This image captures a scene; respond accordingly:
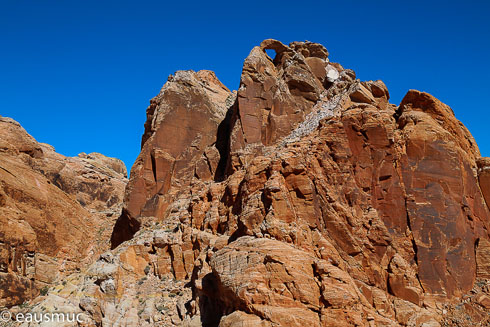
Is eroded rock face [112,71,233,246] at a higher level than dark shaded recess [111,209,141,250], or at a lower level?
higher

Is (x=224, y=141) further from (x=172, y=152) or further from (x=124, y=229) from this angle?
(x=124, y=229)

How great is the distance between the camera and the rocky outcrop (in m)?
39.5

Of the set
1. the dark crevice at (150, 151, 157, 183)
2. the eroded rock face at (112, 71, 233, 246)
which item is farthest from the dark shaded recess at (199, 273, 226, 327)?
the dark crevice at (150, 151, 157, 183)

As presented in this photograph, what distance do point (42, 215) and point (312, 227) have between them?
3137 centimetres

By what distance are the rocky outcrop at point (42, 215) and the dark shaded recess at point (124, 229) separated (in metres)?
3.35

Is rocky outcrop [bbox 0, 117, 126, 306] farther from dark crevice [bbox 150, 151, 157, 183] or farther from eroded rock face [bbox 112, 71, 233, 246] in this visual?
dark crevice [bbox 150, 151, 157, 183]

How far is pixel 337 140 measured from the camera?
121 feet

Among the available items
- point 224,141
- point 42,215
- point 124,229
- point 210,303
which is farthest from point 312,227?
point 42,215

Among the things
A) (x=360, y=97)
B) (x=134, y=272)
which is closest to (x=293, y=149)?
(x=360, y=97)

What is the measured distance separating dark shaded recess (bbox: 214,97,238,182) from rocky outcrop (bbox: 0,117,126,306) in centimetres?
1783

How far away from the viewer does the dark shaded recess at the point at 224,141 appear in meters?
47.6

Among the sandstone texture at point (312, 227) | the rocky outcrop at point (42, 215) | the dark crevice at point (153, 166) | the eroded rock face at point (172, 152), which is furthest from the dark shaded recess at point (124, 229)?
the dark crevice at point (153, 166)

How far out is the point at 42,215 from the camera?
49.2 meters

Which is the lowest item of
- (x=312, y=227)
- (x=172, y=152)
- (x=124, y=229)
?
(x=312, y=227)
